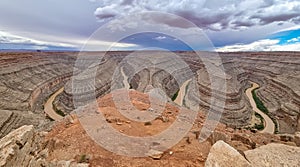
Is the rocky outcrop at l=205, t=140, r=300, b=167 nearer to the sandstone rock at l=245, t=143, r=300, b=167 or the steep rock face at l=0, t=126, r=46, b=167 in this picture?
the sandstone rock at l=245, t=143, r=300, b=167

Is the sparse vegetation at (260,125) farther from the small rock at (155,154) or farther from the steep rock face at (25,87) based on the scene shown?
the small rock at (155,154)

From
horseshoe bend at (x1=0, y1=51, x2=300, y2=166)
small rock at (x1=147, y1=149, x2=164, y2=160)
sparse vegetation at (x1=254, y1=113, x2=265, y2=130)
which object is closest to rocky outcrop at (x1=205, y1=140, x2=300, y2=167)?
horseshoe bend at (x1=0, y1=51, x2=300, y2=166)

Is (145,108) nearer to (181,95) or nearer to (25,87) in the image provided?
(25,87)

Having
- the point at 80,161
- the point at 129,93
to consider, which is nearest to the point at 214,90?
the point at 129,93

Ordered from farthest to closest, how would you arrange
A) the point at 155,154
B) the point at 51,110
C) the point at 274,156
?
the point at 51,110, the point at 155,154, the point at 274,156

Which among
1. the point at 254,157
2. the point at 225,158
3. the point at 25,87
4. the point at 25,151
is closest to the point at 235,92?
the point at 25,87

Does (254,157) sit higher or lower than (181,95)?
higher

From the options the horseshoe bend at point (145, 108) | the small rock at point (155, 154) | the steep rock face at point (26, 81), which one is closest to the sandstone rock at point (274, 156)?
the horseshoe bend at point (145, 108)
